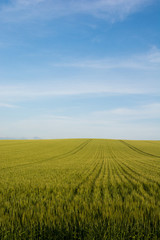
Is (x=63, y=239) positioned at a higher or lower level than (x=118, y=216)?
lower

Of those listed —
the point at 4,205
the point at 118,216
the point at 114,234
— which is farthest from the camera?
the point at 4,205

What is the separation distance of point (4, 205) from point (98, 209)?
2916mm

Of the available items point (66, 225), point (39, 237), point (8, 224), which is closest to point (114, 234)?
point (66, 225)

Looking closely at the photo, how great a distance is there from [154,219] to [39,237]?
284cm

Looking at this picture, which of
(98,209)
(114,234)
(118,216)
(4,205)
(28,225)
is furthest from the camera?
(4,205)

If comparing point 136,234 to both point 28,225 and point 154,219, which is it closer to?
point 154,219

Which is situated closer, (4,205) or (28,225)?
(28,225)

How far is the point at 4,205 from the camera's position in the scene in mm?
5117

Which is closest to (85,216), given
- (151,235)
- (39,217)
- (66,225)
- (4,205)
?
(66,225)

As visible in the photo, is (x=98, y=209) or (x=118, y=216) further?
(x=98, y=209)

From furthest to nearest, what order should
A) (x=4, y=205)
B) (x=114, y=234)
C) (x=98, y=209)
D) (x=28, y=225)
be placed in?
1. (x=4, y=205)
2. (x=98, y=209)
3. (x=28, y=225)
4. (x=114, y=234)

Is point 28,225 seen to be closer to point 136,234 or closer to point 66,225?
point 66,225

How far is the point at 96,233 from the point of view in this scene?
3613 mm

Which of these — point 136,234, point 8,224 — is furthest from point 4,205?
point 136,234
